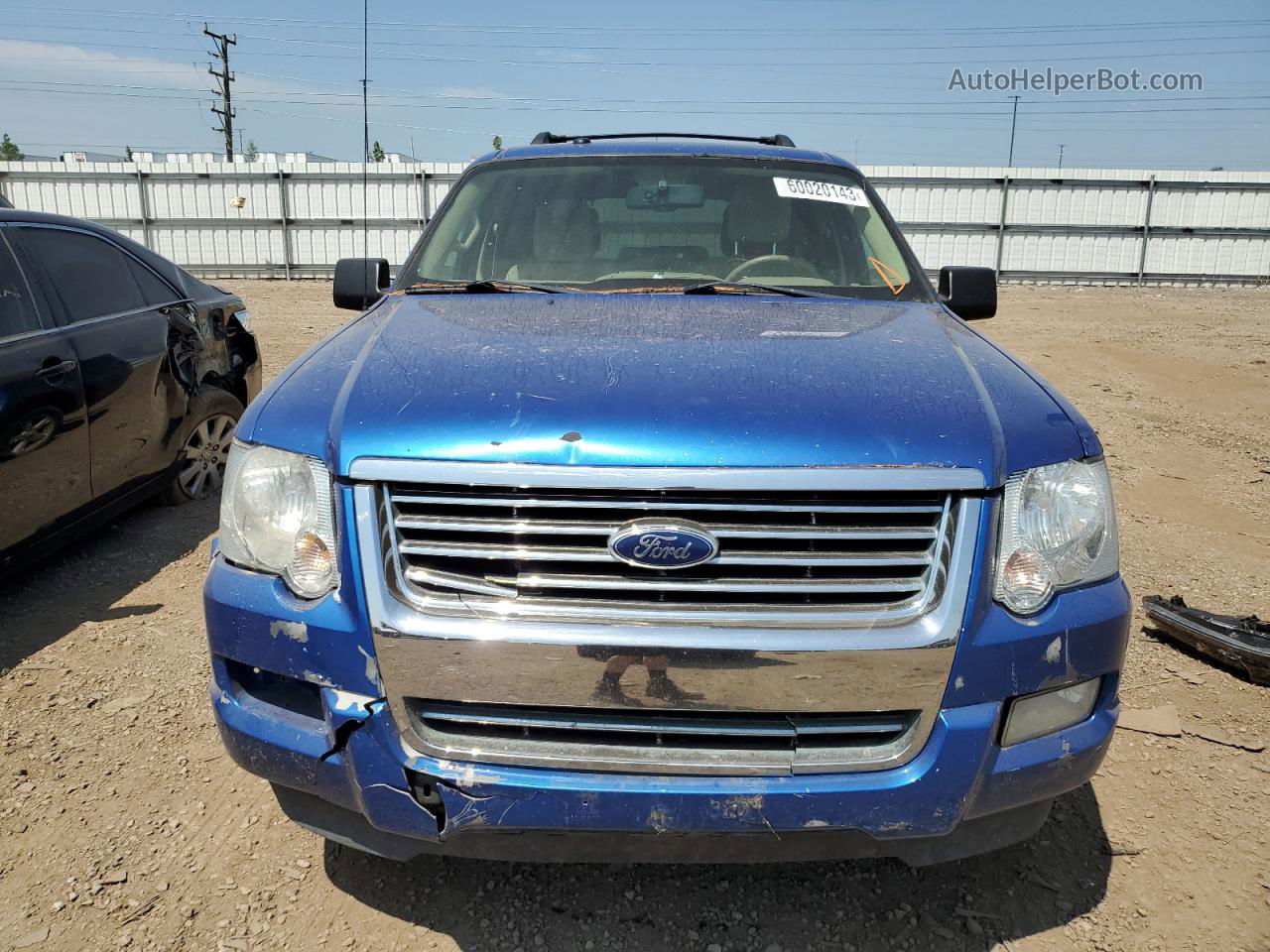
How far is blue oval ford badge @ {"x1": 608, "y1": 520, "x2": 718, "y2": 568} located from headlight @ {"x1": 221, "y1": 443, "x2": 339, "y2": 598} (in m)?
0.59

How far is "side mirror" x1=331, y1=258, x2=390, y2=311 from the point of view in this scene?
344 centimetres

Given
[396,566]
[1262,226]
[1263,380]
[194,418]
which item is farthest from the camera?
[1262,226]

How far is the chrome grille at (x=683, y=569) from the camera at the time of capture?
1804mm

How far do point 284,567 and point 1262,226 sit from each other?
25.0 meters

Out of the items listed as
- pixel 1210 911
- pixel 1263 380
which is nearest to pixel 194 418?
pixel 1210 911

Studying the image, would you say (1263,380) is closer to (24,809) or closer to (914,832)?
(914,832)

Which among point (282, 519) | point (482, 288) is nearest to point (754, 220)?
point (482, 288)

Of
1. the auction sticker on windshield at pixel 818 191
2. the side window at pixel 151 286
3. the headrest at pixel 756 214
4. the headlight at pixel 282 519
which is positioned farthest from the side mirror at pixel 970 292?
the side window at pixel 151 286

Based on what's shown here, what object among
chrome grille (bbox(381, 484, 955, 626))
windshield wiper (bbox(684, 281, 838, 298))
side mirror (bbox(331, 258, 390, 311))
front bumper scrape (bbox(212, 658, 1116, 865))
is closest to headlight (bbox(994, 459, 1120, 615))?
chrome grille (bbox(381, 484, 955, 626))

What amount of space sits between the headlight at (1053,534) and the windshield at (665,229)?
1269 millimetres

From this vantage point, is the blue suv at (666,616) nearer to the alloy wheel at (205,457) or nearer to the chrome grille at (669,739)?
the chrome grille at (669,739)

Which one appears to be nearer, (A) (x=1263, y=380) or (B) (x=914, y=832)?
(B) (x=914, y=832)

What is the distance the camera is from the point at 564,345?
2.27 metres

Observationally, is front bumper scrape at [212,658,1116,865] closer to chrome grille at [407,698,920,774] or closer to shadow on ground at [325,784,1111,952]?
chrome grille at [407,698,920,774]
